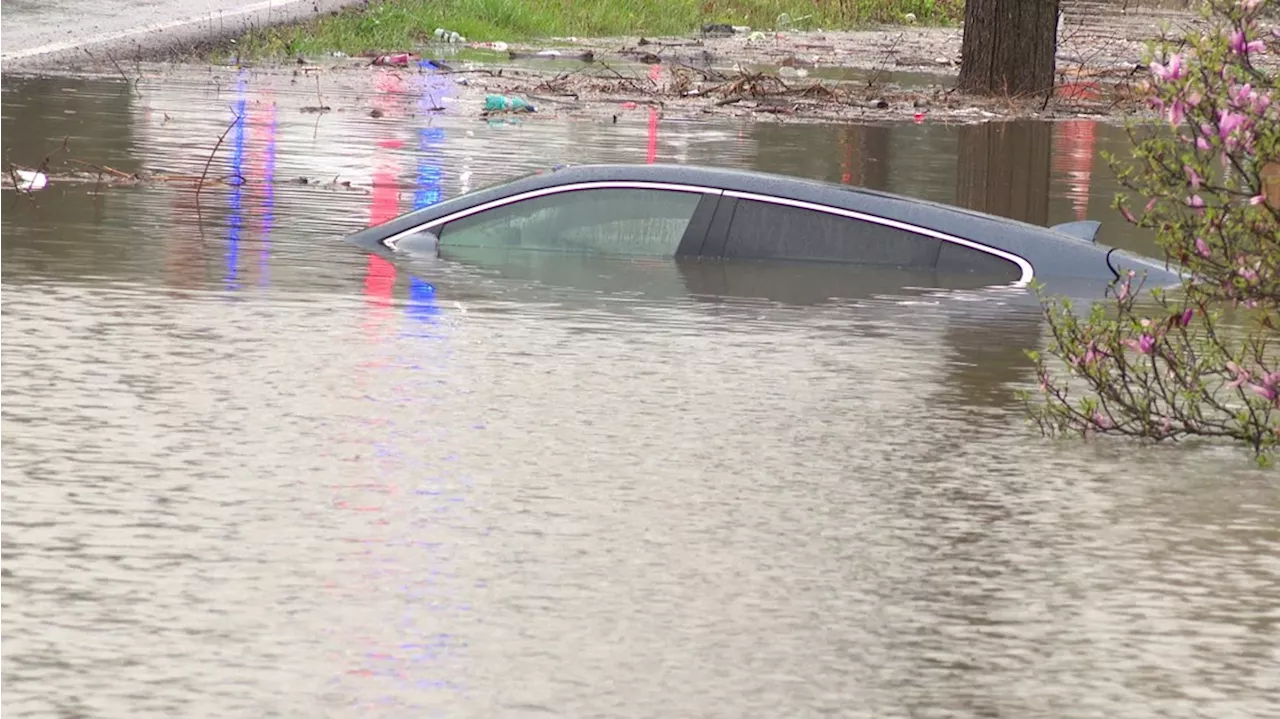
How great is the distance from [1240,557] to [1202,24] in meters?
45.0

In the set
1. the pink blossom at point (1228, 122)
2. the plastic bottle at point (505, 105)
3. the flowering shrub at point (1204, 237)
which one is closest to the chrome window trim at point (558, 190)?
the flowering shrub at point (1204, 237)

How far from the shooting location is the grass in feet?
117

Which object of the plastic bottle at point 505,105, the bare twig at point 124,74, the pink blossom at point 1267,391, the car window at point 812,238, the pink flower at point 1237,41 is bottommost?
the plastic bottle at point 505,105

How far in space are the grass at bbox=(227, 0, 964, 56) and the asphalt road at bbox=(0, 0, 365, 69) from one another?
67cm

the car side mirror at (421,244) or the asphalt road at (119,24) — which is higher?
the asphalt road at (119,24)

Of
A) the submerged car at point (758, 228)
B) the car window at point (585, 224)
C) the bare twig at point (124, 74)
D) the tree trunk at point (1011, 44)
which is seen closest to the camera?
the submerged car at point (758, 228)

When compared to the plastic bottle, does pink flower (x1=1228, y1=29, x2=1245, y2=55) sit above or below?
above

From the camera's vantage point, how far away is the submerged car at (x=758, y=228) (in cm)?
1452

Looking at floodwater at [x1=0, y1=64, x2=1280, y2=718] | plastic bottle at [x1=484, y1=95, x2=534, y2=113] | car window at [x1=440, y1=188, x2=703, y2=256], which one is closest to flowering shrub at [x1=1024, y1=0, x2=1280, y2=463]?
floodwater at [x1=0, y1=64, x2=1280, y2=718]

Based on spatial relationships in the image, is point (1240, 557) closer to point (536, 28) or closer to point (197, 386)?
point (197, 386)

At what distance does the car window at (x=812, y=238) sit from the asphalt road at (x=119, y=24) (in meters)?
15.2

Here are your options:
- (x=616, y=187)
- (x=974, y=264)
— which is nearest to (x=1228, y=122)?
(x=974, y=264)

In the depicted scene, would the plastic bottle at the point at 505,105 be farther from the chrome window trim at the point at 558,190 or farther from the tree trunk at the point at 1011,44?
the chrome window trim at the point at 558,190

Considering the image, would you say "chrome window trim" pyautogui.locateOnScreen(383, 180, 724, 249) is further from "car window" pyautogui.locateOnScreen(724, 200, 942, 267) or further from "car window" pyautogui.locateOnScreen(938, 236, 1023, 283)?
"car window" pyautogui.locateOnScreen(938, 236, 1023, 283)
